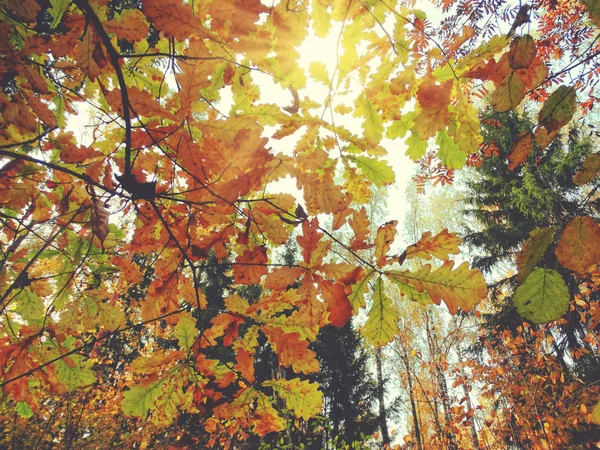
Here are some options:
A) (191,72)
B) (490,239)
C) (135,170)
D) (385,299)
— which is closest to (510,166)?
(385,299)

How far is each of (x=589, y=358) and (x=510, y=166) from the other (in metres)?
8.92

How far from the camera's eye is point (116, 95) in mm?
983

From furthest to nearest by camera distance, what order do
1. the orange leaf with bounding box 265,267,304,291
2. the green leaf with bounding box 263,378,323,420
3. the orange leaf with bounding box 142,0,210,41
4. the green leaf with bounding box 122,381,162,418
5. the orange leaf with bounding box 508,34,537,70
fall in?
1. the green leaf with bounding box 263,378,323,420
2. the green leaf with bounding box 122,381,162,418
3. the orange leaf with bounding box 265,267,304,291
4. the orange leaf with bounding box 142,0,210,41
5. the orange leaf with bounding box 508,34,537,70

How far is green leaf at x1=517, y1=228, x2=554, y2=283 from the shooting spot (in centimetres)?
49

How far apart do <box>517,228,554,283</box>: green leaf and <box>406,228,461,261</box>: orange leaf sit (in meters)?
0.36

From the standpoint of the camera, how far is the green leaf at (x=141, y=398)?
109 centimetres

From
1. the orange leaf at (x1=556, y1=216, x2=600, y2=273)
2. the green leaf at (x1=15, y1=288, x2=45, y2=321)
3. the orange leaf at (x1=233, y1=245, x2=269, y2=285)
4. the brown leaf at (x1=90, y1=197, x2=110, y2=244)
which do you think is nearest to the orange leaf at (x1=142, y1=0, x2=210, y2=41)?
the brown leaf at (x1=90, y1=197, x2=110, y2=244)

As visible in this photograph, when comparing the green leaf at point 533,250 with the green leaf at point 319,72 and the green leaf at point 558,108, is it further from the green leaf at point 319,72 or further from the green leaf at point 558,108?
the green leaf at point 319,72

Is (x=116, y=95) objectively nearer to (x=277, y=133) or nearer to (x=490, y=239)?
(x=277, y=133)

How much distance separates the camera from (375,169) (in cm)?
129

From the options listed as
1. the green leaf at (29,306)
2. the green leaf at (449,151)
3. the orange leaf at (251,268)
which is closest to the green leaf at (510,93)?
the green leaf at (449,151)

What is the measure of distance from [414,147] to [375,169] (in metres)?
0.18

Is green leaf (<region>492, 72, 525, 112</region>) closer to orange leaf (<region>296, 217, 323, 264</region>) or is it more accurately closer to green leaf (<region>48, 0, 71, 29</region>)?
orange leaf (<region>296, 217, 323, 264</region>)

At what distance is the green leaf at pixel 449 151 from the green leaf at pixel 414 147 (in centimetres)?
7
